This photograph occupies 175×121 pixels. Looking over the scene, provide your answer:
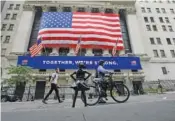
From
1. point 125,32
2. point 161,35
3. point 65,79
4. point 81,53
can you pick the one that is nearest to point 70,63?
point 65,79

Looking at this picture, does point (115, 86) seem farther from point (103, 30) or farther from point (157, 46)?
point (157, 46)

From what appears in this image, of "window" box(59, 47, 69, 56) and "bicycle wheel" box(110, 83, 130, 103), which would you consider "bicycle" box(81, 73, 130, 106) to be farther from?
"window" box(59, 47, 69, 56)

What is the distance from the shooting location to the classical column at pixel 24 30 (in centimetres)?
3453

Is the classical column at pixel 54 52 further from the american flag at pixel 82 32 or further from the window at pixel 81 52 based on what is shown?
the window at pixel 81 52

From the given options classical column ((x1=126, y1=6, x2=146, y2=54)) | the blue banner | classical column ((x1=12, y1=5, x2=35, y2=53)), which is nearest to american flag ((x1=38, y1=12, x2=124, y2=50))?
the blue banner

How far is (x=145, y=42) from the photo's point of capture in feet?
130

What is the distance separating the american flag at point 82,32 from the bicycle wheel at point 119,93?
76.4ft

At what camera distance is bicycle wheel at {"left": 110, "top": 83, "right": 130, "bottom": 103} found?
659 centimetres

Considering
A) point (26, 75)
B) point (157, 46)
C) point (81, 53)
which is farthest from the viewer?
point (157, 46)

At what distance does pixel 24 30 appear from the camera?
121ft

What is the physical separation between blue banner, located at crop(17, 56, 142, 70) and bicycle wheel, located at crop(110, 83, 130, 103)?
73.4 feet

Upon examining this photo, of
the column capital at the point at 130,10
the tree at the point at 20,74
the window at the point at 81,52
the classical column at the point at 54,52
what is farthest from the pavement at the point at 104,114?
the column capital at the point at 130,10

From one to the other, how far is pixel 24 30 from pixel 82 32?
1337cm

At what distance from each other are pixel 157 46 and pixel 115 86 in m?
35.5
